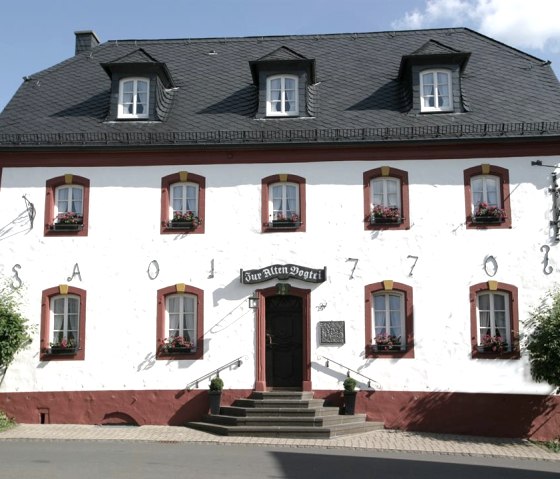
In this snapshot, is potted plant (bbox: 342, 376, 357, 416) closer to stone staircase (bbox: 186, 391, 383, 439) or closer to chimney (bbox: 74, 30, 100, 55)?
stone staircase (bbox: 186, 391, 383, 439)

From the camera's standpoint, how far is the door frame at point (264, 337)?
17422 millimetres

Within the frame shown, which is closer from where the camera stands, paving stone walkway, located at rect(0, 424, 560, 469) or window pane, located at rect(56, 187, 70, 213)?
paving stone walkway, located at rect(0, 424, 560, 469)

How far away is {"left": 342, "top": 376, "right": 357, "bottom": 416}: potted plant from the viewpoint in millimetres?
16734

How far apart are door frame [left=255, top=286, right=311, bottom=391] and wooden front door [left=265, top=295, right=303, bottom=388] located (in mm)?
155

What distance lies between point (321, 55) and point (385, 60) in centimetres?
195

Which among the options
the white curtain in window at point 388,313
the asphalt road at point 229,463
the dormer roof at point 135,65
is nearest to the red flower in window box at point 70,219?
the dormer roof at point 135,65

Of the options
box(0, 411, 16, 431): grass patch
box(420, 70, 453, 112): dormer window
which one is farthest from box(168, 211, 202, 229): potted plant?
box(420, 70, 453, 112): dormer window

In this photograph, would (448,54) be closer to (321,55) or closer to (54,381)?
(321,55)

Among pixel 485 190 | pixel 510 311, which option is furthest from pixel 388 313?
pixel 485 190

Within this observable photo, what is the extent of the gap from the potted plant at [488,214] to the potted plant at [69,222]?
9.68m

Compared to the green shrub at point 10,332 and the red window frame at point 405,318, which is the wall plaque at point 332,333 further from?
the green shrub at point 10,332

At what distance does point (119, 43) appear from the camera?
2294 centimetres

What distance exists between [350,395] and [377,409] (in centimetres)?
82

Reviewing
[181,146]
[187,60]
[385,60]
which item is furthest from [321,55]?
[181,146]
